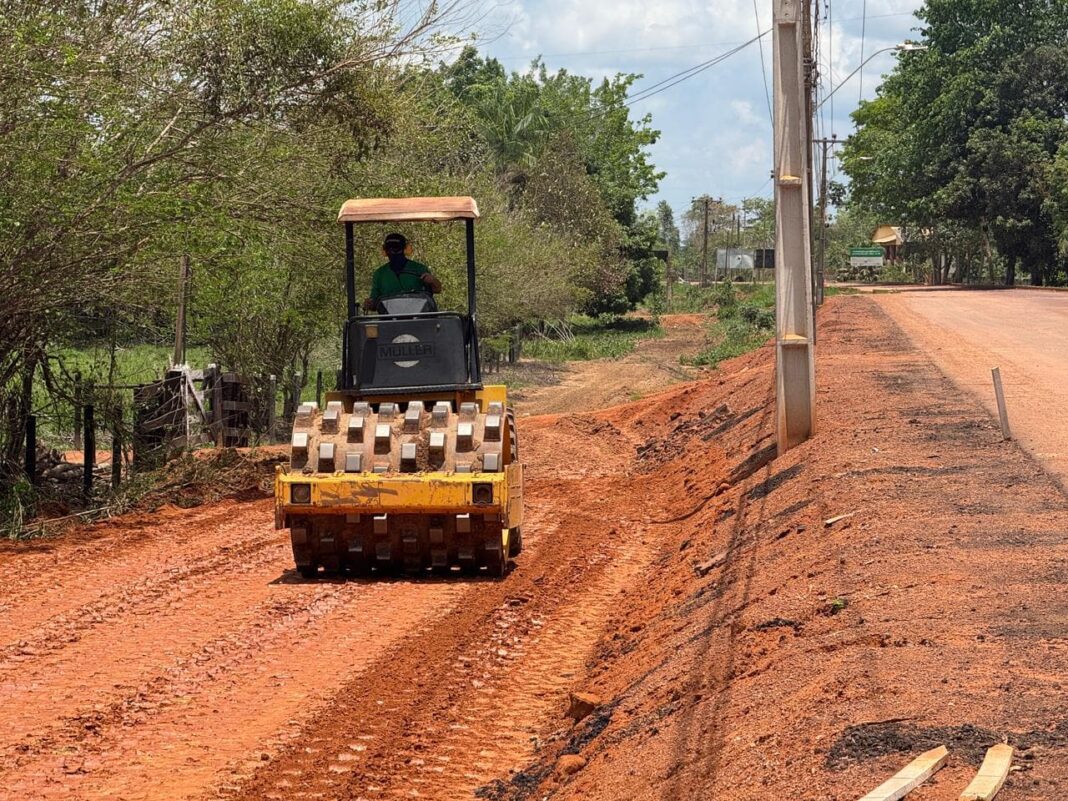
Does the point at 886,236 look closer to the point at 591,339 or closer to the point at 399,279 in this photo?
the point at 591,339

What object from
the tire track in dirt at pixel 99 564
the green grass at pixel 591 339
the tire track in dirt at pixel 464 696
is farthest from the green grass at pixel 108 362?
the green grass at pixel 591 339

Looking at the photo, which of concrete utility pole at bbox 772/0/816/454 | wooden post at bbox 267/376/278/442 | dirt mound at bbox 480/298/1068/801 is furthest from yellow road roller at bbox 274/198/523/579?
wooden post at bbox 267/376/278/442

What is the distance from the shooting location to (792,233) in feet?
49.9

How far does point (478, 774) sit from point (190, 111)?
10.4 meters

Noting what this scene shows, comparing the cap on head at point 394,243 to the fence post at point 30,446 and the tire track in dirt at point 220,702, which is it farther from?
the fence post at point 30,446

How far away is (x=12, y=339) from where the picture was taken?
1599cm

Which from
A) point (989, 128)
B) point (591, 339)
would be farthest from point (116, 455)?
point (989, 128)

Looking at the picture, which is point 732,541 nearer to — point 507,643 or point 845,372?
point 507,643

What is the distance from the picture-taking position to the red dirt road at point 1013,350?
573 inches

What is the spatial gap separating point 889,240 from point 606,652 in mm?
121202

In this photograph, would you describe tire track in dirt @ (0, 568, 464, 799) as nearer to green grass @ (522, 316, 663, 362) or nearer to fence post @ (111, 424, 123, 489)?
fence post @ (111, 424, 123, 489)

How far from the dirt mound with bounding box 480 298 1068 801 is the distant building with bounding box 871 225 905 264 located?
356 feet

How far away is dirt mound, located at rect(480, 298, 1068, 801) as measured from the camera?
564 centimetres

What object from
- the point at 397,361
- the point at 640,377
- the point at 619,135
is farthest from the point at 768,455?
the point at 619,135
